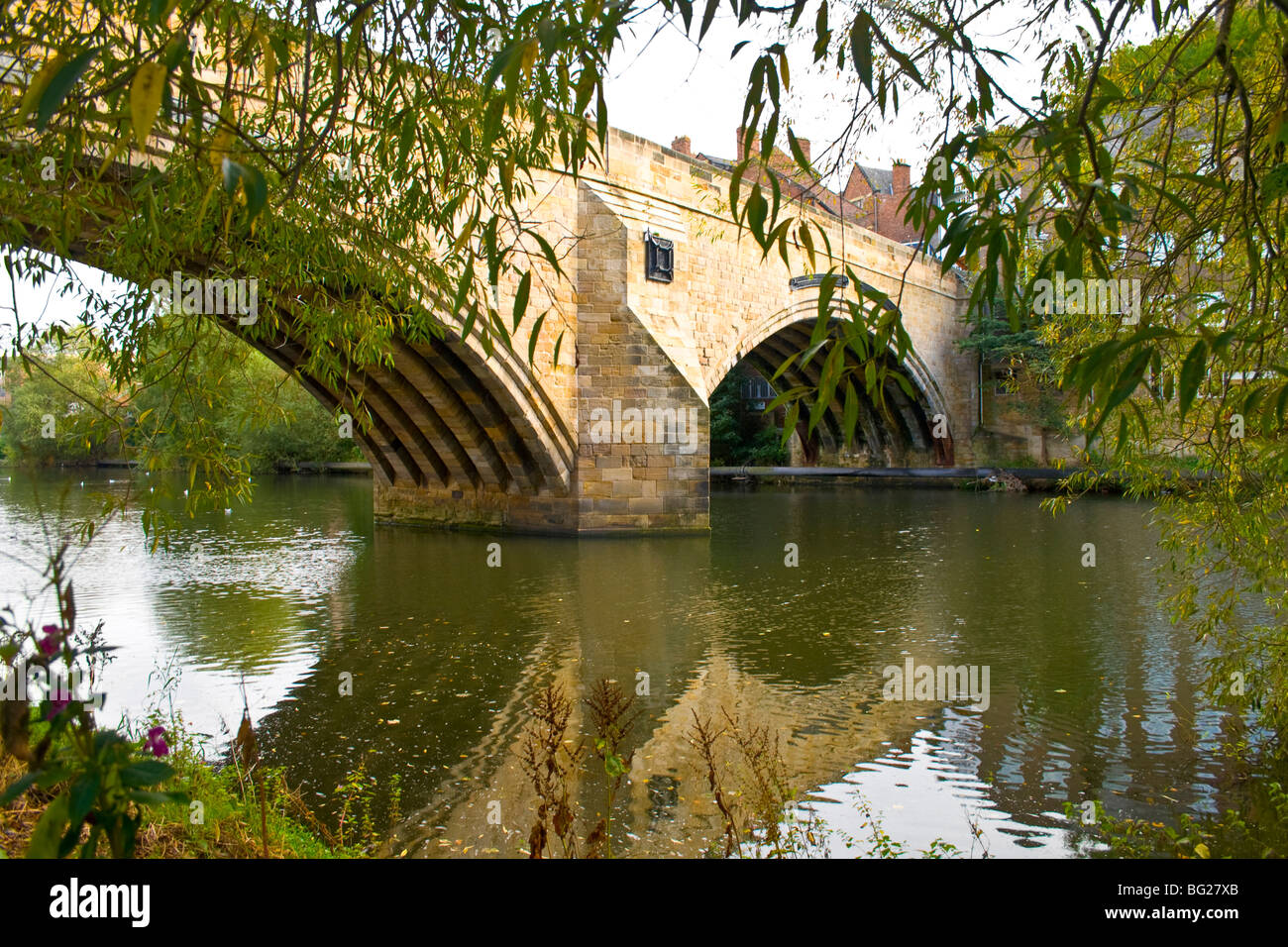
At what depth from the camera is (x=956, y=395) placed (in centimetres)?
2447

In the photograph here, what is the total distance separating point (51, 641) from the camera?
135 cm

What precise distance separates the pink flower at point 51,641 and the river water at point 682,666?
0.10 metres

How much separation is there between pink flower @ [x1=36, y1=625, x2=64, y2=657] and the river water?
103mm

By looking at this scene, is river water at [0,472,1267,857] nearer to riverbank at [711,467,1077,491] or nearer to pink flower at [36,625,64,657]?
pink flower at [36,625,64,657]

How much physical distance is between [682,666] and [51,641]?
4.59 m

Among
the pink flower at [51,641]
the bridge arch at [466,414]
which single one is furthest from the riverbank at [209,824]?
the bridge arch at [466,414]

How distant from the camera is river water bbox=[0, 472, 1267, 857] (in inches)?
139

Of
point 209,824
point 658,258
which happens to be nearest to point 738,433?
point 658,258

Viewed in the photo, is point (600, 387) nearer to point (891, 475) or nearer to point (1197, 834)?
point (1197, 834)

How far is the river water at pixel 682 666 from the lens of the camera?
3520 mm

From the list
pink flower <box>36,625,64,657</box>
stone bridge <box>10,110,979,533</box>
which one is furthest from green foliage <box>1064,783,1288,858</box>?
stone bridge <box>10,110,979,533</box>

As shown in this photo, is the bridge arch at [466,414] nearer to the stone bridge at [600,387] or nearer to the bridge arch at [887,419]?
the stone bridge at [600,387]
